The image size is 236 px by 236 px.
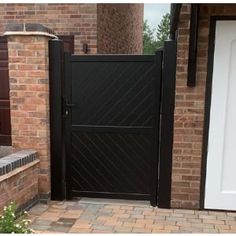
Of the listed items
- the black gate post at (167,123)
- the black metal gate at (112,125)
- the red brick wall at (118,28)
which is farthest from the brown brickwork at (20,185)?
the red brick wall at (118,28)

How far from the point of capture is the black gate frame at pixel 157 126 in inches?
158

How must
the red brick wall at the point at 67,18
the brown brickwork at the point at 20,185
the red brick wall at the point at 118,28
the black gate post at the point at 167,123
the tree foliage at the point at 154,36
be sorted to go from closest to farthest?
the brown brickwork at the point at 20,185 < the black gate post at the point at 167,123 < the red brick wall at the point at 67,18 < the red brick wall at the point at 118,28 < the tree foliage at the point at 154,36

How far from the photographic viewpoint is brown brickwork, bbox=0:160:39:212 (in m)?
3.63

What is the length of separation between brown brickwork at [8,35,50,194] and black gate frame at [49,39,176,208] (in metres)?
0.08

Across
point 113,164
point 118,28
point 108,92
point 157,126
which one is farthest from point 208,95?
point 118,28

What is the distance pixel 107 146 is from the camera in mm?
4363

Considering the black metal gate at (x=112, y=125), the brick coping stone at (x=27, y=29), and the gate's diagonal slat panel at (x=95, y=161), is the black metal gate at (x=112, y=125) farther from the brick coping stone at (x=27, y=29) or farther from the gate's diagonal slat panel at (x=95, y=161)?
the brick coping stone at (x=27, y=29)

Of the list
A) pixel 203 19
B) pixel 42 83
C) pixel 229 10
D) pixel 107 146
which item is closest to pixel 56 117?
pixel 42 83

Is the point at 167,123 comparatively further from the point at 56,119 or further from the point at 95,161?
the point at 56,119

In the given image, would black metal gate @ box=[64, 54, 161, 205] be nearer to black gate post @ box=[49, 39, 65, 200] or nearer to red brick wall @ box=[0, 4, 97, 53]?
black gate post @ box=[49, 39, 65, 200]

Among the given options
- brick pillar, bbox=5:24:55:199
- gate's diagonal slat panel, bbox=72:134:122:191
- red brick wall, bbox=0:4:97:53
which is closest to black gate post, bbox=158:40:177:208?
gate's diagonal slat panel, bbox=72:134:122:191

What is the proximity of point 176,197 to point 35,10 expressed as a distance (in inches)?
152

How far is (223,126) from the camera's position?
13.2 ft

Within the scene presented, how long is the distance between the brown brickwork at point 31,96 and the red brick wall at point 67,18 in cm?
180
